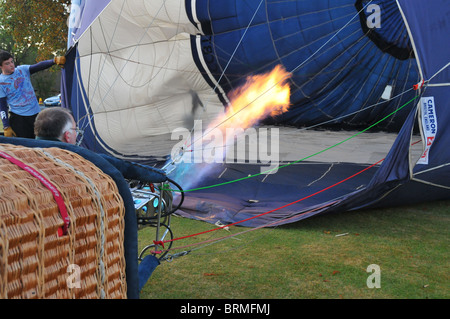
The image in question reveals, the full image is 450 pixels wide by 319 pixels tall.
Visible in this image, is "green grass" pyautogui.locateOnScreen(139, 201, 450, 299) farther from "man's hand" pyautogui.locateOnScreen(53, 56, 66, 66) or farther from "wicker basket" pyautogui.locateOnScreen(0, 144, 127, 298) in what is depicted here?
"man's hand" pyautogui.locateOnScreen(53, 56, 66, 66)

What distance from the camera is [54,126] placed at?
7.91 feet

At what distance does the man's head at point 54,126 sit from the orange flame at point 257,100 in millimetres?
3587

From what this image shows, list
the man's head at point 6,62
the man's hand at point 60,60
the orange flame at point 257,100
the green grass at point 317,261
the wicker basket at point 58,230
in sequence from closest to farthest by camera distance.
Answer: the wicker basket at point 58,230 → the green grass at point 317,261 → the man's head at point 6,62 → the man's hand at point 60,60 → the orange flame at point 257,100

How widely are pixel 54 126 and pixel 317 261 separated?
2174mm

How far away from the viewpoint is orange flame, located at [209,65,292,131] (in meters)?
6.06

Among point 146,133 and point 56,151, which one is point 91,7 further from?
point 56,151

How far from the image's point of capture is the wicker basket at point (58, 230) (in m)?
1.42

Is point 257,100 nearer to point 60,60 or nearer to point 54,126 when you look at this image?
point 60,60

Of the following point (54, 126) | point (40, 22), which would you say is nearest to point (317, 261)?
point (54, 126)

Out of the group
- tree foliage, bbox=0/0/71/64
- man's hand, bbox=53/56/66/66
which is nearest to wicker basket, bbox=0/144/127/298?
man's hand, bbox=53/56/66/66

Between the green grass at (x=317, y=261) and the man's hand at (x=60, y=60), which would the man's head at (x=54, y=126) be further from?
the man's hand at (x=60, y=60)

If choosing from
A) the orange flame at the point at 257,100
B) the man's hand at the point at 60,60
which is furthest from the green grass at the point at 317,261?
the man's hand at the point at 60,60

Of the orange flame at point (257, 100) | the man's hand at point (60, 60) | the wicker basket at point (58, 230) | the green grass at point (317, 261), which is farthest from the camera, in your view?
the orange flame at point (257, 100)

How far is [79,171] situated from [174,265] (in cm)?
186
